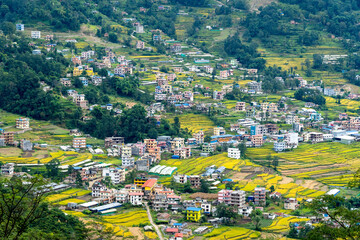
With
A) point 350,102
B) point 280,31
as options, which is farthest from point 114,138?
point 280,31

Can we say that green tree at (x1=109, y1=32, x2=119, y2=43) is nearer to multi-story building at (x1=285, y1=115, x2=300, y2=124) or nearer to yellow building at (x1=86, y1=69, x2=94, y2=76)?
yellow building at (x1=86, y1=69, x2=94, y2=76)

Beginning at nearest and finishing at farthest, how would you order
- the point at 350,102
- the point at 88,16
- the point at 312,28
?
the point at 350,102, the point at 88,16, the point at 312,28

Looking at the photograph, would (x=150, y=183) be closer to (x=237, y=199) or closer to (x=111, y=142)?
(x=237, y=199)

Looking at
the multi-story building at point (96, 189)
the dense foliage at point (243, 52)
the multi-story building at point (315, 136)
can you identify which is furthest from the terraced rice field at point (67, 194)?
the dense foliage at point (243, 52)

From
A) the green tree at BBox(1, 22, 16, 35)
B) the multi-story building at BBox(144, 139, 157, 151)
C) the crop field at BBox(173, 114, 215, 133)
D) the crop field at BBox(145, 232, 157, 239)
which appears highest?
the green tree at BBox(1, 22, 16, 35)

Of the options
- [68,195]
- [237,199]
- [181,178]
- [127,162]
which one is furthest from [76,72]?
[237,199]

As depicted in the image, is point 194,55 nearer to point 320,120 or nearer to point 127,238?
point 320,120

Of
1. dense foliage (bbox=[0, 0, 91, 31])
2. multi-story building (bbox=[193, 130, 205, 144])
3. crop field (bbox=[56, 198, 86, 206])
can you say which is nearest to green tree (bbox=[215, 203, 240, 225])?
crop field (bbox=[56, 198, 86, 206])
